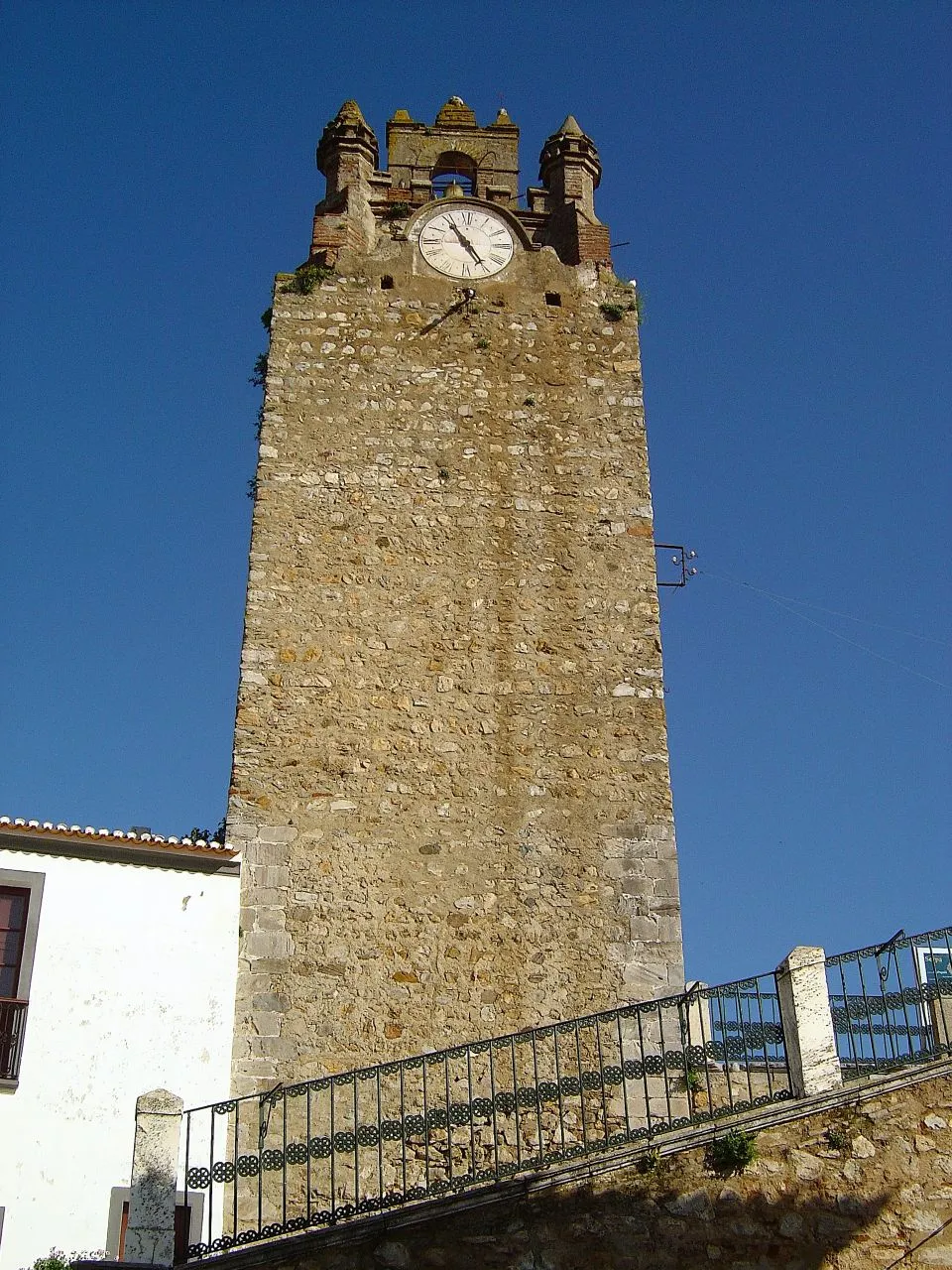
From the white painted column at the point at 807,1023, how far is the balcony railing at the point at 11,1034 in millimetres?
5438

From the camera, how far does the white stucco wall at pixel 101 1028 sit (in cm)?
994

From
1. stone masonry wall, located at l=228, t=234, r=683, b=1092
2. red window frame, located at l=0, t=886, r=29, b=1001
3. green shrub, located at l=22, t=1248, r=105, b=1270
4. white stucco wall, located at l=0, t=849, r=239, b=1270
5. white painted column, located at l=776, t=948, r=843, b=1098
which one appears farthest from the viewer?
stone masonry wall, located at l=228, t=234, r=683, b=1092

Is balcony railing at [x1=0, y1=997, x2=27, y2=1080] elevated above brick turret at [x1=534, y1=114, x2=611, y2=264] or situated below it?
below

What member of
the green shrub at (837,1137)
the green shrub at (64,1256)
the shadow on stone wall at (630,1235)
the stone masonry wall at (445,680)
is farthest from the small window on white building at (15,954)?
the green shrub at (837,1137)

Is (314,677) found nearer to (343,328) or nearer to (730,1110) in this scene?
(343,328)

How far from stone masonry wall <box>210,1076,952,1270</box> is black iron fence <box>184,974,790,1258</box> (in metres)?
0.32

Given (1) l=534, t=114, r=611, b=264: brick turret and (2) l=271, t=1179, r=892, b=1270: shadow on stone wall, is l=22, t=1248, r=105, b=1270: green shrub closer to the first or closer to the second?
(2) l=271, t=1179, r=892, b=1270: shadow on stone wall

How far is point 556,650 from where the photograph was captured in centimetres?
1356

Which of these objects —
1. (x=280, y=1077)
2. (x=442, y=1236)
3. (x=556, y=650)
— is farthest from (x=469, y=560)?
(x=442, y=1236)

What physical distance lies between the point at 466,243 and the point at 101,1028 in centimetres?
951

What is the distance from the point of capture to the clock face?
52.2 ft

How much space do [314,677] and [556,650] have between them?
2286mm

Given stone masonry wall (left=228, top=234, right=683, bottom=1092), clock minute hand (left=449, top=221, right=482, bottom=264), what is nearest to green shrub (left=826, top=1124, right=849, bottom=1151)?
stone masonry wall (left=228, top=234, right=683, bottom=1092)

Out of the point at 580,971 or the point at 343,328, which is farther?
the point at 343,328
